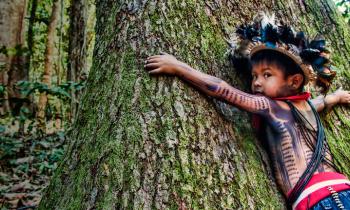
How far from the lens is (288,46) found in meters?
2.57

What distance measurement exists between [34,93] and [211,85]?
7215 millimetres

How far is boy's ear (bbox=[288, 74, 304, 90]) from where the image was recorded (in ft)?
8.58

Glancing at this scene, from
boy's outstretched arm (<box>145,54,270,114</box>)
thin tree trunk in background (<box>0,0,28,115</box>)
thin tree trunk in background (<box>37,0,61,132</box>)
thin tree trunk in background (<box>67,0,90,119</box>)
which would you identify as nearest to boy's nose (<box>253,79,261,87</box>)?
boy's outstretched arm (<box>145,54,270,114</box>)

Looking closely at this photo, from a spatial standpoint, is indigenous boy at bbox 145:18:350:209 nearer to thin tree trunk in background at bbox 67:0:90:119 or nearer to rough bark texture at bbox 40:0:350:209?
rough bark texture at bbox 40:0:350:209

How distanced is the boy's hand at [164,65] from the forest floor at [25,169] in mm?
2794

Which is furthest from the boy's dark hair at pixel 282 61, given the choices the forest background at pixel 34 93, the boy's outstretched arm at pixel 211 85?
the forest background at pixel 34 93

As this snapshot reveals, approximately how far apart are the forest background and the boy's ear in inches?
113

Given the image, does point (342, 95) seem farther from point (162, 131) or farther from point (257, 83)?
point (162, 131)

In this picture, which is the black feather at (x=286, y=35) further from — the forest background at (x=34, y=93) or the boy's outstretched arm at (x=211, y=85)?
the forest background at (x=34, y=93)

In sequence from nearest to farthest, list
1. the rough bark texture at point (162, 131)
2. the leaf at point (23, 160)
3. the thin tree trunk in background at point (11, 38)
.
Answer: the rough bark texture at point (162, 131) → the leaf at point (23, 160) → the thin tree trunk in background at point (11, 38)

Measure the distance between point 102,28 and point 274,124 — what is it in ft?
4.64

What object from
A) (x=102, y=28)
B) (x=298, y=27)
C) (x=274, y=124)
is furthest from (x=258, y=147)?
(x=102, y=28)

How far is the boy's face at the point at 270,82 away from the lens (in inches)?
103

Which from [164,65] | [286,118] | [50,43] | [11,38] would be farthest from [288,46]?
[50,43]
